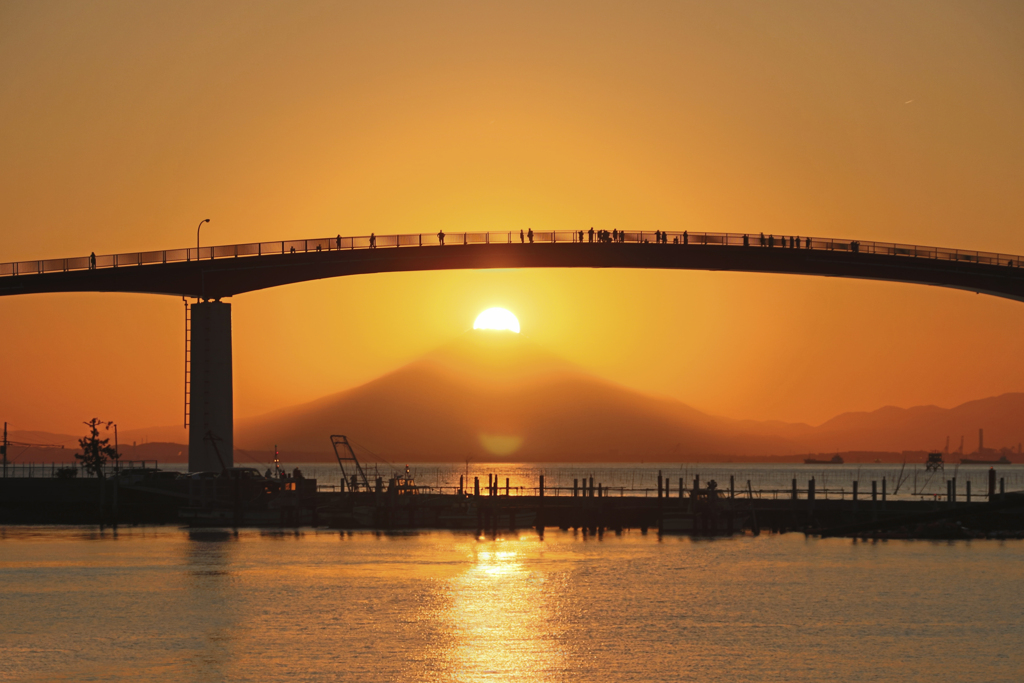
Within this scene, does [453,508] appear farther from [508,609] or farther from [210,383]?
[508,609]

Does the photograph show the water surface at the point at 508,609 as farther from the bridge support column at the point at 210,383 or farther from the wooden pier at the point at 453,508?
the bridge support column at the point at 210,383

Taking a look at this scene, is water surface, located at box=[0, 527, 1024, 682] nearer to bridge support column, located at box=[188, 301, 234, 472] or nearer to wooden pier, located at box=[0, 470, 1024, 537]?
wooden pier, located at box=[0, 470, 1024, 537]

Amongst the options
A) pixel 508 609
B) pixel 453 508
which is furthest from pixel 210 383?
pixel 508 609

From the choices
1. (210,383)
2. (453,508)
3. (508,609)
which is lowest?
(508,609)

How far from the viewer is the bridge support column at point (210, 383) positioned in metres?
91.1

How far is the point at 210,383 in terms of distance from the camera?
91.4 metres

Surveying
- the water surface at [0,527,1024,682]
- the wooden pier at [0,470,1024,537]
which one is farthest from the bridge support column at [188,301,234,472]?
the water surface at [0,527,1024,682]

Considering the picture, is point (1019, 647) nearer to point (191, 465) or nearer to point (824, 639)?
point (824, 639)

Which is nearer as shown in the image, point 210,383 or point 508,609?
point 508,609

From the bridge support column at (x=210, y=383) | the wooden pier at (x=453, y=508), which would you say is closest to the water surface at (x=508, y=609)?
the wooden pier at (x=453, y=508)

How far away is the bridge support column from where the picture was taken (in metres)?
91.1

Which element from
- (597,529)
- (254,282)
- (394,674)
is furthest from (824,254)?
(394,674)

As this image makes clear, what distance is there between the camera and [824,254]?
98.2m

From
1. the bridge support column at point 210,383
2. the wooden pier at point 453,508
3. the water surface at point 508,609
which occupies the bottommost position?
the water surface at point 508,609
